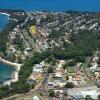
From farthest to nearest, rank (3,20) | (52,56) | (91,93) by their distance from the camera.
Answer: (3,20), (52,56), (91,93)

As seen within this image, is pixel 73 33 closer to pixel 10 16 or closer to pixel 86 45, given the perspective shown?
pixel 86 45

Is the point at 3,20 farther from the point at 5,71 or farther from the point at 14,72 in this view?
the point at 14,72

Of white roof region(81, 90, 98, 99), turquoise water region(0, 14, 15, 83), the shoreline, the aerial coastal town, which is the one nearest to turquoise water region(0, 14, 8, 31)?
the aerial coastal town

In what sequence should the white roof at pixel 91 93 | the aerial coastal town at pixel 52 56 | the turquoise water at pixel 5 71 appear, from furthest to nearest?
the turquoise water at pixel 5 71 < the aerial coastal town at pixel 52 56 < the white roof at pixel 91 93

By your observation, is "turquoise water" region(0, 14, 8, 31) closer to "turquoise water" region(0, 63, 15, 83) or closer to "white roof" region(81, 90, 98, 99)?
"turquoise water" region(0, 63, 15, 83)

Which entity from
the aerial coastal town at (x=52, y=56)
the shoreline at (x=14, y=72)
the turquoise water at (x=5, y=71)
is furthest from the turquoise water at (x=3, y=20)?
the turquoise water at (x=5, y=71)

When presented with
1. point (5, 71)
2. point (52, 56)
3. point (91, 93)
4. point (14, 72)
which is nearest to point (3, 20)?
point (52, 56)

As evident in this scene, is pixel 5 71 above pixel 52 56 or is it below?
below

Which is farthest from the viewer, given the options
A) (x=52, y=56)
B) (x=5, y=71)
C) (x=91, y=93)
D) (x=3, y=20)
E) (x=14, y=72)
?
(x=3, y=20)

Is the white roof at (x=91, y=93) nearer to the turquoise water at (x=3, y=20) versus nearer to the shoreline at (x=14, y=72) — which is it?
the shoreline at (x=14, y=72)
